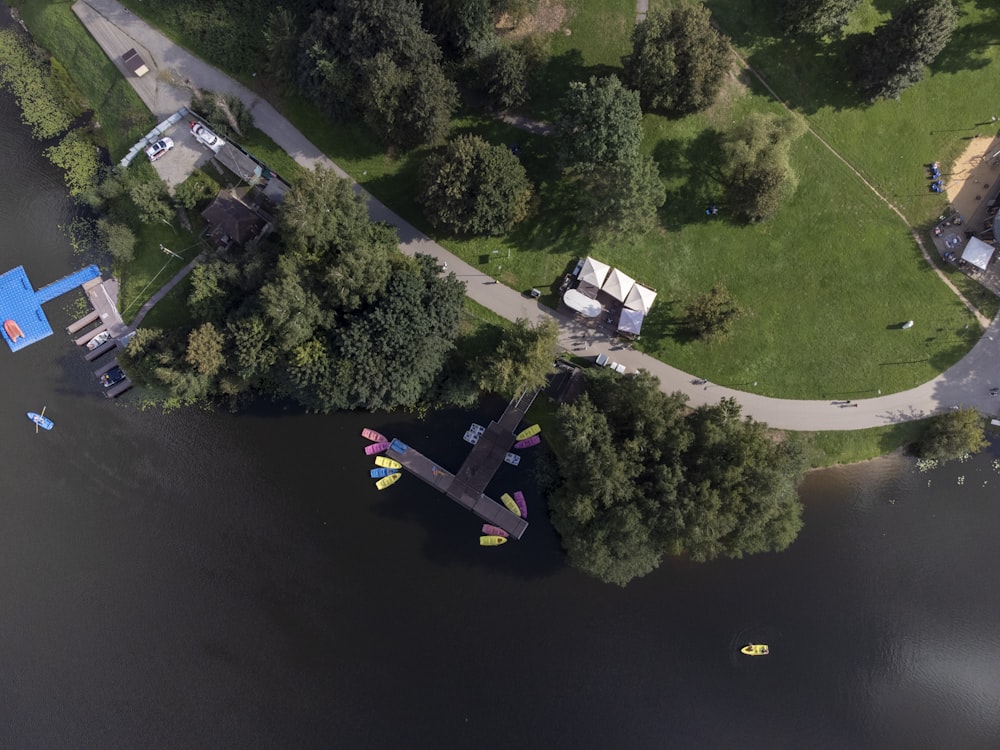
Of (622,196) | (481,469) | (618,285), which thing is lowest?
(481,469)

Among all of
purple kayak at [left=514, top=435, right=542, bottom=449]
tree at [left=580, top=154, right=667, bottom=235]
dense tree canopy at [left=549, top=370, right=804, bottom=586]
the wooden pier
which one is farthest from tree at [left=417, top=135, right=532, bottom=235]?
purple kayak at [left=514, top=435, right=542, bottom=449]

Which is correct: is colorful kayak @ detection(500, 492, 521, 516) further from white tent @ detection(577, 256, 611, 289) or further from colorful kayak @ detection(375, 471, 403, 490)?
white tent @ detection(577, 256, 611, 289)

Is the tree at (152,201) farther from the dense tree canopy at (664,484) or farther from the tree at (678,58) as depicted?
the tree at (678,58)

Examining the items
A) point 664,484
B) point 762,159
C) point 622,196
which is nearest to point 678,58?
point 762,159

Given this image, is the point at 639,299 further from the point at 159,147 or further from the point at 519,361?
the point at 159,147

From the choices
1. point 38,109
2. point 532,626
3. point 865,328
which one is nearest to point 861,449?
point 865,328

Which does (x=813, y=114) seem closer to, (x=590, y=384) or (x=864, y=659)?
(x=590, y=384)

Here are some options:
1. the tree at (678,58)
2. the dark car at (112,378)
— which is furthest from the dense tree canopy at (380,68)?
the dark car at (112,378)
